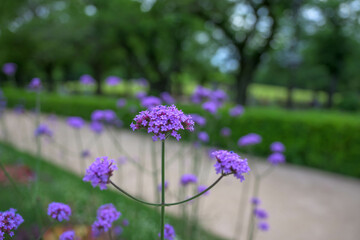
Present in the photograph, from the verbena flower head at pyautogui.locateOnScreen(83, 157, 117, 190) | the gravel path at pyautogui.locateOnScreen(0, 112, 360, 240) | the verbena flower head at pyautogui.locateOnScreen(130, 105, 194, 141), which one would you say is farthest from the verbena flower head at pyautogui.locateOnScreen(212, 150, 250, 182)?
the gravel path at pyautogui.locateOnScreen(0, 112, 360, 240)

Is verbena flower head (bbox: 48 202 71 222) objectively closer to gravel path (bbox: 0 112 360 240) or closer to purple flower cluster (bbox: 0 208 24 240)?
purple flower cluster (bbox: 0 208 24 240)

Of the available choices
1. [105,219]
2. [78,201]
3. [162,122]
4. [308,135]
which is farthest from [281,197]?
[162,122]

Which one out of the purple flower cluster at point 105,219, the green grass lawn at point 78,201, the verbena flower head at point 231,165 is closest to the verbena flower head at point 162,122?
the verbena flower head at point 231,165

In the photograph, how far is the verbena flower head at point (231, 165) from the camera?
930mm

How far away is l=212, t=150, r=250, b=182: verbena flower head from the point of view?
0.93 m

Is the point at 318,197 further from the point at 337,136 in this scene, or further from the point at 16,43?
the point at 16,43

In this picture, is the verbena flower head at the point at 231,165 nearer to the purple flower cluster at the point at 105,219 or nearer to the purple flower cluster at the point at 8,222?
the purple flower cluster at the point at 105,219

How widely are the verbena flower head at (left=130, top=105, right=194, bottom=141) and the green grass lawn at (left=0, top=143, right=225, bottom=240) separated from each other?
54.6 inches

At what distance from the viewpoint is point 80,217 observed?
11.2 ft

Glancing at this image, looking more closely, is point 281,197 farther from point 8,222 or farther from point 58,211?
point 8,222

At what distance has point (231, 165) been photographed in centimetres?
94

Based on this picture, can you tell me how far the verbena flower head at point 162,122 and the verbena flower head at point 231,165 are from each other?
0.15 metres

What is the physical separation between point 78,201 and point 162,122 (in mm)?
3599

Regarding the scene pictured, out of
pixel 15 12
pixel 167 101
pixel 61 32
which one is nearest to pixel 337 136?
pixel 167 101
